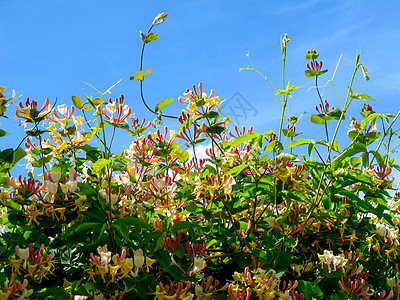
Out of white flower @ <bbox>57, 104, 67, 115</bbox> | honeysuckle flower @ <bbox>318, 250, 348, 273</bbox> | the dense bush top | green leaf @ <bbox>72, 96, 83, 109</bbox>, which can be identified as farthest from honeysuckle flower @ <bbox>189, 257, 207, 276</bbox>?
white flower @ <bbox>57, 104, 67, 115</bbox>

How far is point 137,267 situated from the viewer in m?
1.75

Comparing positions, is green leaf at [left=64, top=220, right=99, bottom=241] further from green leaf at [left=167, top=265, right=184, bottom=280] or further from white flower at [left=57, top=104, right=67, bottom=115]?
white flower at [left=57, top=104, right=67, bottom=115]

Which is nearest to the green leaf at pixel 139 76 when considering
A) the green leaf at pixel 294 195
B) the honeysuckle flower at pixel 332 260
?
the green leaf at pixel 294 195

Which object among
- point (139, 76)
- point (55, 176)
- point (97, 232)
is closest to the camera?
point (97, 232)

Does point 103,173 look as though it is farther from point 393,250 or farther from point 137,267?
point 393,250

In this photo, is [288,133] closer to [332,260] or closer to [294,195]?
[294,195]

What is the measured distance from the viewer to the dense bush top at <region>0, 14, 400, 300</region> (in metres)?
1.85

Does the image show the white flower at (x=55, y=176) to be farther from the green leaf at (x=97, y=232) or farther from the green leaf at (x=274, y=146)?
the green leaf at (x=274, y=146)

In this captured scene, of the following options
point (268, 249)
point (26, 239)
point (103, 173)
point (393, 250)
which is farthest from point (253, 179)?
point (26, 239)

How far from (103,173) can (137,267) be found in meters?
0.43

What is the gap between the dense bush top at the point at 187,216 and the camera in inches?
72.7

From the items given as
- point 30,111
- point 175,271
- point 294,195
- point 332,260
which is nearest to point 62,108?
point 30,111

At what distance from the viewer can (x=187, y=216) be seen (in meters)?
2.11

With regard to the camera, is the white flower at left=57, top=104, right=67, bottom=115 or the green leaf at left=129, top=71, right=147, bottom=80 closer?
the green leaf at left=129, top=71, right=147, bottom=80
